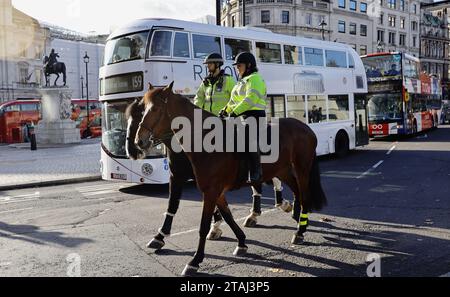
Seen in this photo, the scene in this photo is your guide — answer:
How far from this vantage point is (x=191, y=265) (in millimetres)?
4605

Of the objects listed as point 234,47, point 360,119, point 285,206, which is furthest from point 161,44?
point 360,119

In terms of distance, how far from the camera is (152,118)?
16.1ft

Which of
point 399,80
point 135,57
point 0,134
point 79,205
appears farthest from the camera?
point 0,134

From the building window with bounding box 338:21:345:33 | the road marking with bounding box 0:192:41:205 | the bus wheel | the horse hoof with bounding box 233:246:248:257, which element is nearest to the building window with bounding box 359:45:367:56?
the building window with bounding box 338:21:345:33

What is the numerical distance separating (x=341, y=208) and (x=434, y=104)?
88.1 ft

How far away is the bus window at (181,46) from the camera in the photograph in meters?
10.2

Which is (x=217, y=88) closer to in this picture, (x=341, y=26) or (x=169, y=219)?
(x=169, y=219)

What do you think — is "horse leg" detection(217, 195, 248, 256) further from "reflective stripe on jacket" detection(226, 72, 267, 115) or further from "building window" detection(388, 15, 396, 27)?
"building window" detection(388, 15, 396, 27)

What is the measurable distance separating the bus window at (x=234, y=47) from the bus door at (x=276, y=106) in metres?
1.66

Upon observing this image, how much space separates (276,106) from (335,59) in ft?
13.9

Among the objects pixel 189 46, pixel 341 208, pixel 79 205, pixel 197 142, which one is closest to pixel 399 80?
pixel 189 46

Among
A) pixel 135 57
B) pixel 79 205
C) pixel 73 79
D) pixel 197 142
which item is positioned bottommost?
pixel 79 205

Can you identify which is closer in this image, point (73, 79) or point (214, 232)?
point (214, 232)
